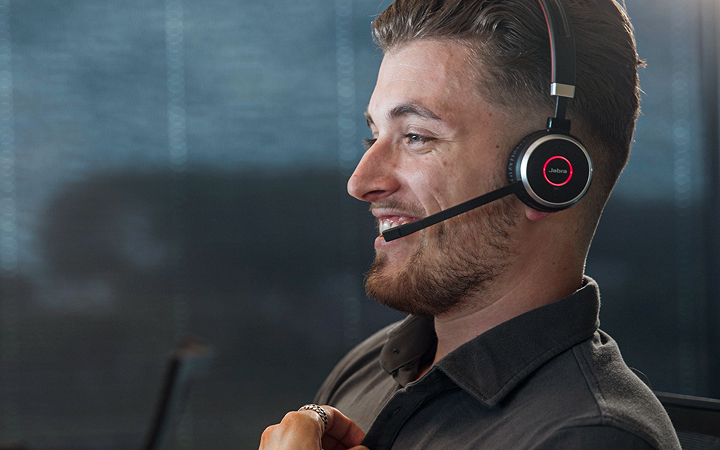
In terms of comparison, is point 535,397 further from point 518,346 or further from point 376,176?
point 376,176

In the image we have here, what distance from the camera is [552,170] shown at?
83 centimetres

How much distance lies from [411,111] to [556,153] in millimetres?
250

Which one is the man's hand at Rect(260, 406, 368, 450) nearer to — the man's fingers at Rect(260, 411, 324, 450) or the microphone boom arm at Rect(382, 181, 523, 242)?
the man's fingers at Rect(260, 411, 324, 450)

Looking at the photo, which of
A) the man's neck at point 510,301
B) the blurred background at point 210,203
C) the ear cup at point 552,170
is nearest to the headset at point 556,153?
the ear cup at point 552,170

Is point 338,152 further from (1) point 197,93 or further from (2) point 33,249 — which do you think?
(2) point 33,249

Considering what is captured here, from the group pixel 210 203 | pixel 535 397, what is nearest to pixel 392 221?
pixel 535 397

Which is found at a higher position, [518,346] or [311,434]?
[518,346]

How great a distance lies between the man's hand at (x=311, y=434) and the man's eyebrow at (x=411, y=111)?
51 centimetres

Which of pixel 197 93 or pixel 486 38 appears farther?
pixel 197 93

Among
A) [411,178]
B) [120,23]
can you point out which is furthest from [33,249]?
[411,178]

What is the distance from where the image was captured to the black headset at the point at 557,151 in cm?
83

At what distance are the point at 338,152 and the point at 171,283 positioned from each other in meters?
0.88

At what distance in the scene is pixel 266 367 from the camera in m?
2.31

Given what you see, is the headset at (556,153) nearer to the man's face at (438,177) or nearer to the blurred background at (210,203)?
the man's face at (438,177)
